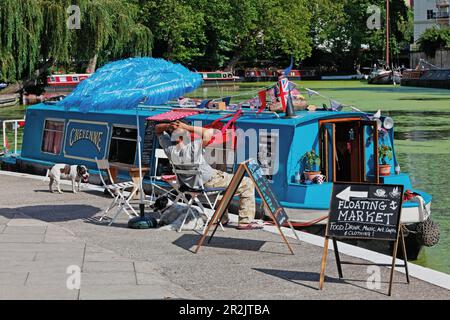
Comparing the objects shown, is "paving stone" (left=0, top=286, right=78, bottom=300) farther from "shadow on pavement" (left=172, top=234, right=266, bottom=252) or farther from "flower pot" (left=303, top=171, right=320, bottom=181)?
"flower pot" (left=303, top=171, right=320, bottom=181)

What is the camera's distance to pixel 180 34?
80.7 metres

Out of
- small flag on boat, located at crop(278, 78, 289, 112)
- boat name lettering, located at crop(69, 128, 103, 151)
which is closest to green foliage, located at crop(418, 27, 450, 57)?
boat name lettering, located at crop(69, 128, 103, 151)

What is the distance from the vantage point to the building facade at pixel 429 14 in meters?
92.6

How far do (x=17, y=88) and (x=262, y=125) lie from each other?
37975mm

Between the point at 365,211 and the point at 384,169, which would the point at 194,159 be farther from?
the point at 384,169

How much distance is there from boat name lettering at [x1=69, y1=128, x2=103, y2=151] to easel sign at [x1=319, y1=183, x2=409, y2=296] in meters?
9.62

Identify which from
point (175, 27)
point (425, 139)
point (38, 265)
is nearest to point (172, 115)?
point (38, 265)

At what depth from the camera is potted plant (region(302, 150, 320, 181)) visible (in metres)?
13.8

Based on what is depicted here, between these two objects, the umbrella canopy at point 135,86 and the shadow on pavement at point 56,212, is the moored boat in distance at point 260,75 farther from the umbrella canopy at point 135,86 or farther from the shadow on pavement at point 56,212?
the umbrella canopy at point 135,86

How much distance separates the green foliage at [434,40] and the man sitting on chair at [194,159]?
66.1m

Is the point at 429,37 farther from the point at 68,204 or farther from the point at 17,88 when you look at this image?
the point at 68,204

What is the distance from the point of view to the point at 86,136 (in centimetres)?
1848

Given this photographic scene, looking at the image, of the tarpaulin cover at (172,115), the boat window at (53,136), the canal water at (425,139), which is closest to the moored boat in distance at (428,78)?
the canal water at (425,139)
